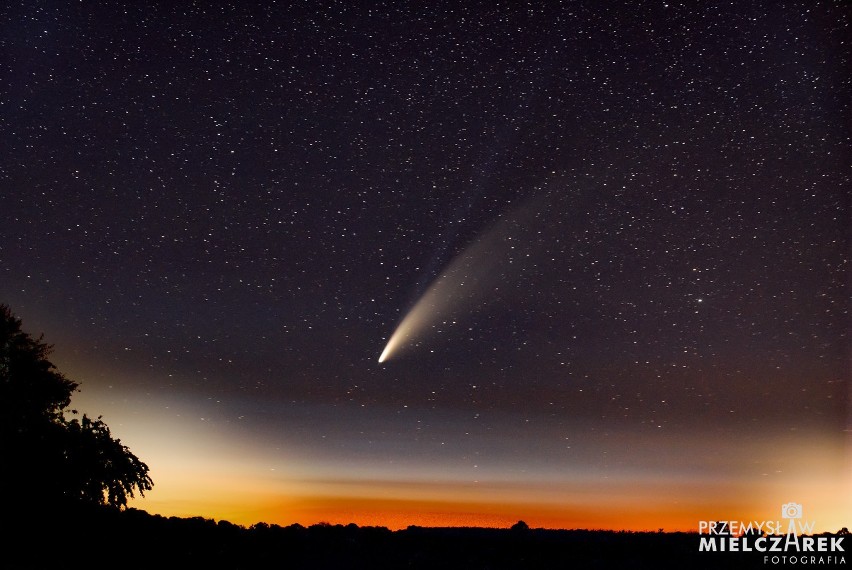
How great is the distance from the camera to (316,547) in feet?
53.1

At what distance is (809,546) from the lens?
1526cm

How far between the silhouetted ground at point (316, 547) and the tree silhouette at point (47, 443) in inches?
104

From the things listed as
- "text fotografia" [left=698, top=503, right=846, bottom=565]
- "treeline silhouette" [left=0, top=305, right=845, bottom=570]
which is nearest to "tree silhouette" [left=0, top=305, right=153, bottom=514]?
"treeline silhouette" [left=0, top=305, right=845, bottom=570]

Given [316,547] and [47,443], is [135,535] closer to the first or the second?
[316,547]

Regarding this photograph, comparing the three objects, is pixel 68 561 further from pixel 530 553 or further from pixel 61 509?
pixel 530 553

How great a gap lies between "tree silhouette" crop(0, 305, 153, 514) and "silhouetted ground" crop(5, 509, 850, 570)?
264cm

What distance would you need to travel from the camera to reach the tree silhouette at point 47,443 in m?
19.6

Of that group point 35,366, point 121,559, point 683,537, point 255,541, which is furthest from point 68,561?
point 683,537

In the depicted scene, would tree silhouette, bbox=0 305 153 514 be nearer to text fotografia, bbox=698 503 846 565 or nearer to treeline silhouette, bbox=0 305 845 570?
treeline silhouette, bbox=0 305 845 570

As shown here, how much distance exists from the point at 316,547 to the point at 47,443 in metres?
9.73

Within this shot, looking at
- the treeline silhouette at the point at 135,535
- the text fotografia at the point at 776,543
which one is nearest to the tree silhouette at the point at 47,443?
the treeline silhouette at the point at 135,535

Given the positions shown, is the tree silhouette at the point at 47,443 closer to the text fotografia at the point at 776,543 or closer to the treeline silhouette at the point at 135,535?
the treeline silhouette at the point at 135,535

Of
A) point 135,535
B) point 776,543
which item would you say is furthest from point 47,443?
point 776,543

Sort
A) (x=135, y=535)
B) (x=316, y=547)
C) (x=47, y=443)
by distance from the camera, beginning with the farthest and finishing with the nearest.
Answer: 1. (x=47, y=443)
2. (x=316, y=547)
3. (x=135, y=535)
